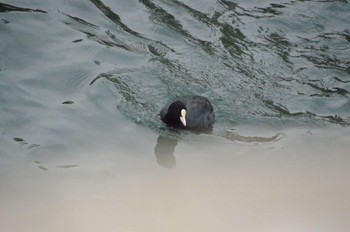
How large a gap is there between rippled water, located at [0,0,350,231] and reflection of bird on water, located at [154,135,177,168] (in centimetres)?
3

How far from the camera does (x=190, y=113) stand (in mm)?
8945

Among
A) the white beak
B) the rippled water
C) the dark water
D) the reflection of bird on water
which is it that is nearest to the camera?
the reflection of bird on water

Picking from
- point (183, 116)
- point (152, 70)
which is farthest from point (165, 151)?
point (152, 70)

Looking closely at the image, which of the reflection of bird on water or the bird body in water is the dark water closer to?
the bird body in water

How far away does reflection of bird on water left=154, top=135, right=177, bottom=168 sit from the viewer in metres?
8.16

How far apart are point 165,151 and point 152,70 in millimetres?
2155

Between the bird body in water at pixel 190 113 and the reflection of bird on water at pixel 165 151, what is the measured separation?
0.87 feet

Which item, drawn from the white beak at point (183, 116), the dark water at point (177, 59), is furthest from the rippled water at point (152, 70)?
the white beak at point (183, 116)

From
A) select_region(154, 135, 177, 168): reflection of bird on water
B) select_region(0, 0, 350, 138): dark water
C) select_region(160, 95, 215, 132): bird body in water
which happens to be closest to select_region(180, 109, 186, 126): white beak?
select_region(160, 95, 215, 132): bird body in water

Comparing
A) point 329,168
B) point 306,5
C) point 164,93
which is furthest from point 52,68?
point 306,5

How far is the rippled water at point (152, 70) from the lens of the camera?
338 inches

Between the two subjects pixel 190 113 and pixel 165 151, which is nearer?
pixel 165 151

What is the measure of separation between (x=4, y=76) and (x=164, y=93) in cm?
247

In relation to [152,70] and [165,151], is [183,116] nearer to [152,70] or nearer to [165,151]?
[165,151]
